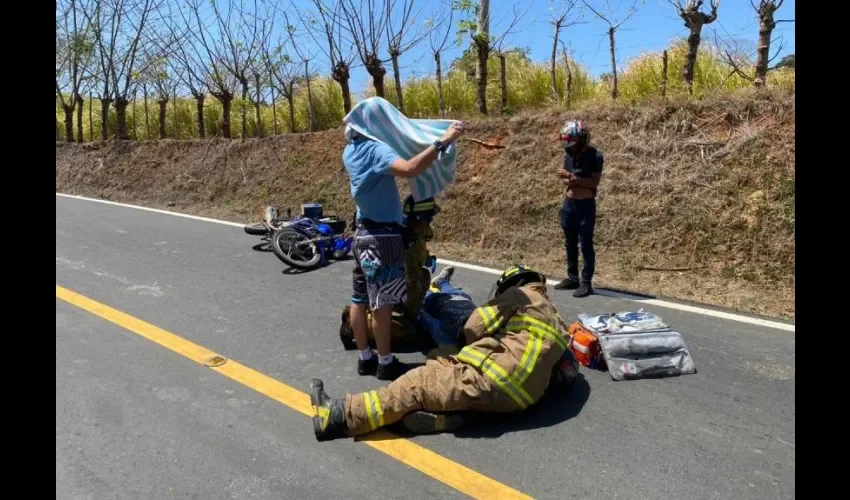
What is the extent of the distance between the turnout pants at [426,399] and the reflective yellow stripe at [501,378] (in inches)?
1.1

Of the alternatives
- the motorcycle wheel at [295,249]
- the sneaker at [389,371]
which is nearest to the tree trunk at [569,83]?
the motorcycle wheel at [295,249]

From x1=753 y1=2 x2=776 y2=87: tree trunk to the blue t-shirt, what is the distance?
7346mm

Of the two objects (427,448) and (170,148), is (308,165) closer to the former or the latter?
(170,148)

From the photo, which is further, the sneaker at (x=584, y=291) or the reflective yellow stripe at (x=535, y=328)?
the sneaker at (x=584, y=291)

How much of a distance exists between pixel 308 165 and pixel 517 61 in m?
4.95

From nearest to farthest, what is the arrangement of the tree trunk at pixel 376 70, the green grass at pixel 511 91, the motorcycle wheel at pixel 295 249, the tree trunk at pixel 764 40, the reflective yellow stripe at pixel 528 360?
the reflective yellow stripe at pixel 528 360, the motorcycle wheel at pixel 295 249, the tree trunk at pixel 764 40, the green grass at pixel 511 91, the tree trunk at pixel 376 70

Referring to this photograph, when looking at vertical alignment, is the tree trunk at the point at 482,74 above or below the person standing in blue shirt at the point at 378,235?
above

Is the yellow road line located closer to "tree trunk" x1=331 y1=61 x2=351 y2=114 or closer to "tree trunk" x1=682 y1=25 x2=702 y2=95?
"tree trunk" x1=682 y1=25 x2=702 y2=95

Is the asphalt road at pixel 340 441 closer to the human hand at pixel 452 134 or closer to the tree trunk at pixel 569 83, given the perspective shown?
the human hand at pixel 452 134

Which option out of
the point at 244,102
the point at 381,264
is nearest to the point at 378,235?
the point at 381,264

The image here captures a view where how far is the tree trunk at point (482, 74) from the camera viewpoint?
39.6 ft

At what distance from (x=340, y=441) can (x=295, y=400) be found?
0.58 metres
